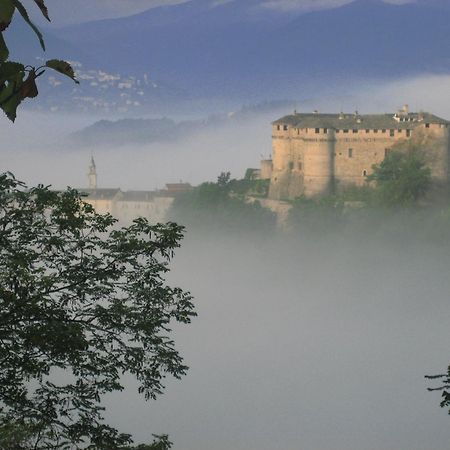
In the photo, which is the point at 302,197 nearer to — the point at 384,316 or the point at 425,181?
the point at 425,181

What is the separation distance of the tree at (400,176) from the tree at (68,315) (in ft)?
160

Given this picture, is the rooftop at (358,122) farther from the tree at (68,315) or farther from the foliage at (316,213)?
the tree at (68,315)

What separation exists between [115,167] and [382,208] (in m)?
88.8

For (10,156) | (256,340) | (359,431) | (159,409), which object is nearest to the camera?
(359,431)

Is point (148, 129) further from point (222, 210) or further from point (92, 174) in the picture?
point (222, 210)

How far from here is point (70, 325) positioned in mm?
9773

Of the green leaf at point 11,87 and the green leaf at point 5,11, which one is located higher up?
the green leaf at point 5,11

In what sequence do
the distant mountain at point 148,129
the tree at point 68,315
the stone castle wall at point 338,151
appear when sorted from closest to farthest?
the tree at point 68,315, the stone castle wall at point 338,151, the distant mountain at point 148,129

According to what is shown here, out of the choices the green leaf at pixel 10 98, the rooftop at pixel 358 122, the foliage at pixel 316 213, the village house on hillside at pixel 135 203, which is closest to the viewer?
the green leaf at pixel 10 98

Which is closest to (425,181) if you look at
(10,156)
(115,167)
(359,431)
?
(359,431)

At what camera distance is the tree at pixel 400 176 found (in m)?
59.7

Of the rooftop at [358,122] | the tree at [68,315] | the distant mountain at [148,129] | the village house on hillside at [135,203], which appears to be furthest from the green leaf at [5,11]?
the distant mountain at [148,129]

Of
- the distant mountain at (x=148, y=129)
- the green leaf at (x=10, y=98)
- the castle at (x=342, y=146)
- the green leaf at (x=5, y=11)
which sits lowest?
the distant mountain at (x=148, y=129)

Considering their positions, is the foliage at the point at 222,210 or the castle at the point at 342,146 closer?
the castle at the point at 342,146
